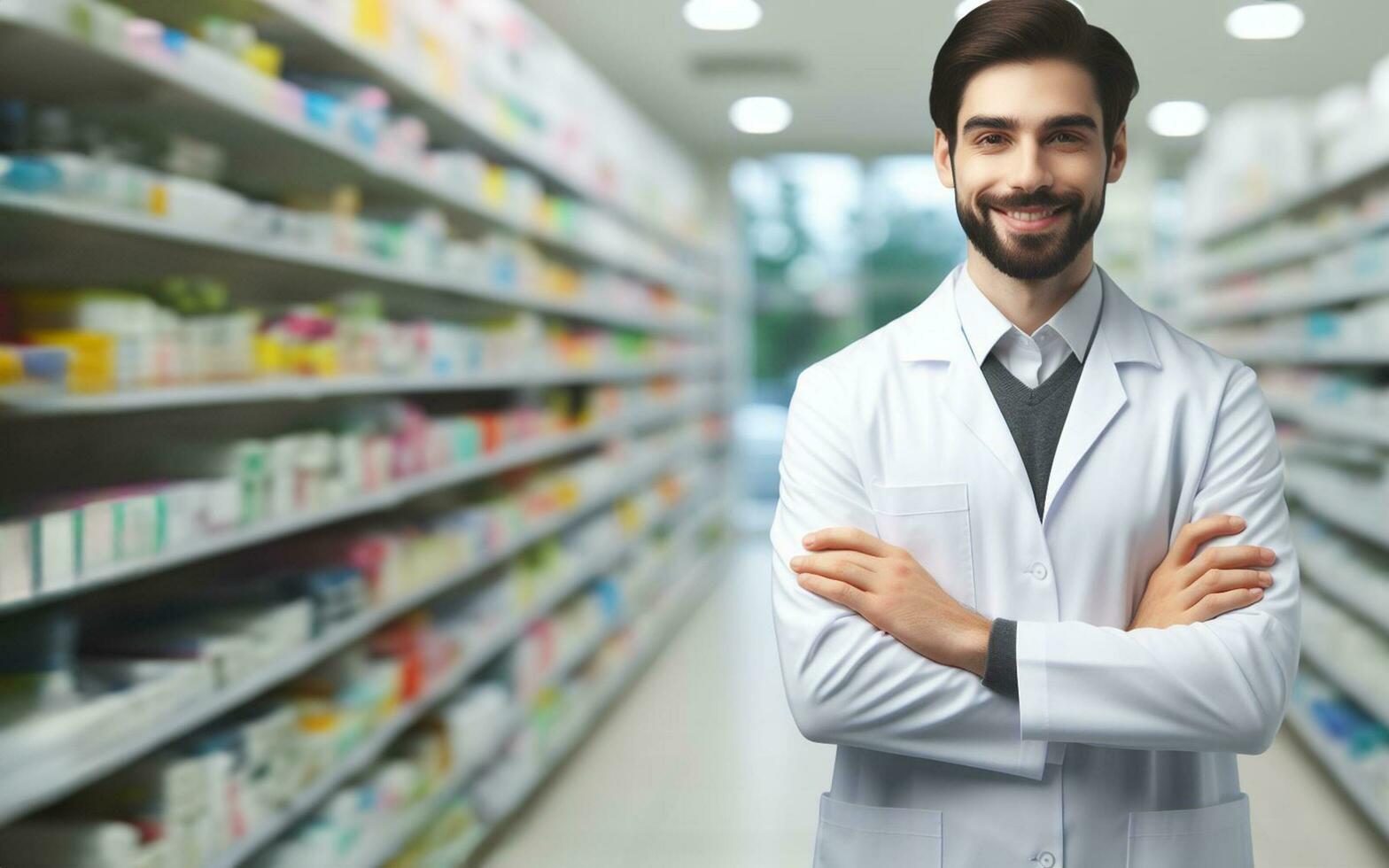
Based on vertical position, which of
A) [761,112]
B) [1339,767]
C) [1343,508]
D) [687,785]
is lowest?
[687,785]

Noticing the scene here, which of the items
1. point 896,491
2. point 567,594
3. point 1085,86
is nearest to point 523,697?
point 567,594

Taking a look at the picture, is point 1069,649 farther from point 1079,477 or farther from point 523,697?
point 523,697

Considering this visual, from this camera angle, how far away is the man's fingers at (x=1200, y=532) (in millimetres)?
1539

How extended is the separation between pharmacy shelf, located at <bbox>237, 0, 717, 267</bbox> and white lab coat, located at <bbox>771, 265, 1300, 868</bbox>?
65.3 inches

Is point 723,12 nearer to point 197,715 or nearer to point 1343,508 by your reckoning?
point 1343,508

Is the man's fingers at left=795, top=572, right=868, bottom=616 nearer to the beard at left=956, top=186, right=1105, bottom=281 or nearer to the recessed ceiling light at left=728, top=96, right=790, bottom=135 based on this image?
the beard at left=956, top=186, right=1105, bottom=281

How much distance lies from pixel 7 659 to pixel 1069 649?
1692 mm

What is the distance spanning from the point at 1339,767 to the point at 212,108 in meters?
4.41

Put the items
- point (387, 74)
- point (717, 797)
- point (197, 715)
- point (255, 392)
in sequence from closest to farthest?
point (197, 715)
point (255, 392)
point (387, 74)
point (717, 797)

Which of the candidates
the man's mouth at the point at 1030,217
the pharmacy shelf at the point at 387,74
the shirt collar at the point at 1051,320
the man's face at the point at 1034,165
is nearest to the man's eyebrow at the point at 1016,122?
the man's face at the point at 1034,165

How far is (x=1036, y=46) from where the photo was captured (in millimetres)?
1539

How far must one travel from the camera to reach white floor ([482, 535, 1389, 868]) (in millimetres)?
3949

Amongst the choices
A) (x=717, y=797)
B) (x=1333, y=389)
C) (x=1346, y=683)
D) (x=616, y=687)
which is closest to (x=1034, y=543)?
(x=717, y=797)

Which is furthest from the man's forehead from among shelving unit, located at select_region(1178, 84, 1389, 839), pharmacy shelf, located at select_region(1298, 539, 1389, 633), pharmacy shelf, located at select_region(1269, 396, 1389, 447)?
shelving unit, located at select_region(1178, 84, 1389, 839)
